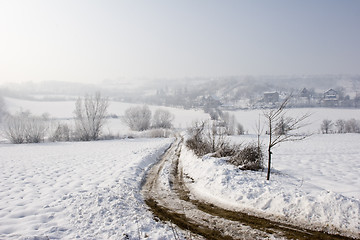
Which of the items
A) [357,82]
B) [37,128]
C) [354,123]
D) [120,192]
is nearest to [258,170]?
[120,192]

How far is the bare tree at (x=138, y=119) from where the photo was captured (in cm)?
6600

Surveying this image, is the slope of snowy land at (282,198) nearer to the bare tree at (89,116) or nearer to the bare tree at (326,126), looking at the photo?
the bare tree at (89,116)

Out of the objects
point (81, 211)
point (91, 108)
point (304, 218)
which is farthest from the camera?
point (91, 108)

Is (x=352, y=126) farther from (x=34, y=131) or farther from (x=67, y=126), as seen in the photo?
(x=34, y=131)

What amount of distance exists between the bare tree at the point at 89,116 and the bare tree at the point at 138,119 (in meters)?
20.0

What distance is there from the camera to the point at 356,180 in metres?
10.5

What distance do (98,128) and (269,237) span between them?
46.0 metres

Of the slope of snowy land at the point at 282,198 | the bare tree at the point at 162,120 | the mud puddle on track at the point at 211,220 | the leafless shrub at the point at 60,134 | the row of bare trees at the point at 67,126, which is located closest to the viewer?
the mud puddle on track at the point at 211,220

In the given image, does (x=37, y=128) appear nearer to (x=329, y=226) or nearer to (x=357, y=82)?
(x=329, y=226)

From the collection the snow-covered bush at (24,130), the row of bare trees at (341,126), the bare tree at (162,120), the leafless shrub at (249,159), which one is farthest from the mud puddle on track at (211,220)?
the row of bare trees at (341,126)

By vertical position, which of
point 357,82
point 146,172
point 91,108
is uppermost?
point 357,82

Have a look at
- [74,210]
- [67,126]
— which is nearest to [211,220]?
[74,210]

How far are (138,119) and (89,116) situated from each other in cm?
2160

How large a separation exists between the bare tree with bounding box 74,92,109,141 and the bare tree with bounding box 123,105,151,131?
20.0 metres
